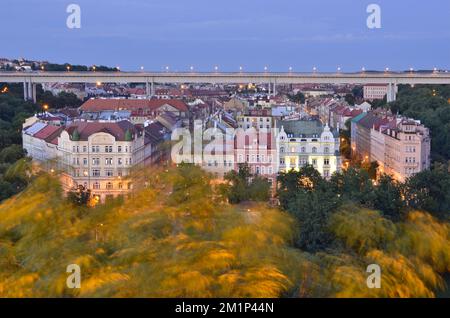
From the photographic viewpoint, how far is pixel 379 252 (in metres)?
6.06

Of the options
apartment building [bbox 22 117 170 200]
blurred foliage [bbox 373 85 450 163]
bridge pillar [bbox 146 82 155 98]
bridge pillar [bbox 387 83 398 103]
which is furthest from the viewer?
bridge pillar [bbox 146 82 155 98]

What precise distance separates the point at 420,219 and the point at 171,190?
9.41ft

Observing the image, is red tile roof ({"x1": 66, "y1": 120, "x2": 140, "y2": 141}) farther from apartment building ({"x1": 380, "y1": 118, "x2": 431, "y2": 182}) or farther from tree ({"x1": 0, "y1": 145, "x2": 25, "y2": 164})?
apartment building ({"x1": 380, "y1": 118, "x2": 431, "y2": 182})

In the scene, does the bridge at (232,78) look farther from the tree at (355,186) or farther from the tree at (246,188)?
the tree at (246,188)

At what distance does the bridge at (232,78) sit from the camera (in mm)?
51281

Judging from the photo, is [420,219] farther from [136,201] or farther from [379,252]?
[136,201]

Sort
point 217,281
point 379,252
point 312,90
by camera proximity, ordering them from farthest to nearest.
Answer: point 312,90
point 379,252
point 217,281

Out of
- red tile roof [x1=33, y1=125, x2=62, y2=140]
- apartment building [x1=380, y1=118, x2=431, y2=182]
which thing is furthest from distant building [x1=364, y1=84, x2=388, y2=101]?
red tile roof [x1=33, y1=125, x2=62, y2=140]

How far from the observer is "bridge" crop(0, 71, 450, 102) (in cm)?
5128

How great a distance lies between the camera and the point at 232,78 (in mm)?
54375

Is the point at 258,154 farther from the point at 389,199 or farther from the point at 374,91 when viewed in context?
the point at 374,91

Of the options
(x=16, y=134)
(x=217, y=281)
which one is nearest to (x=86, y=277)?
(x=217, y=281)

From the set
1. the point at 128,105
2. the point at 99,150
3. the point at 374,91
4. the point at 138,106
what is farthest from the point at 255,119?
the point at 374,91
